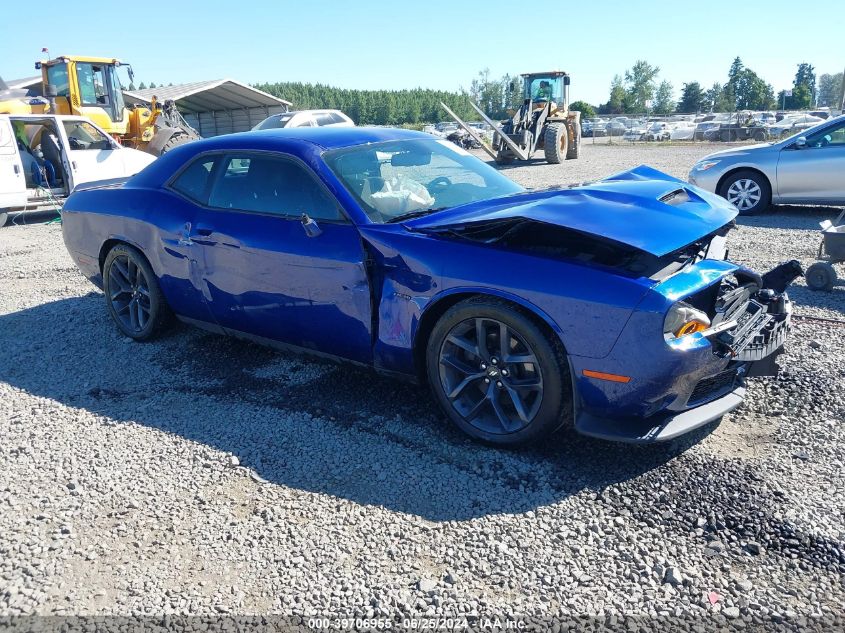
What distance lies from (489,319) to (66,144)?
465 inches

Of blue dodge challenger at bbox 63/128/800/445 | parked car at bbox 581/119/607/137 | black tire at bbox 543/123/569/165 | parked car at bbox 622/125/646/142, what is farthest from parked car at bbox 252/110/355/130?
parked car at bbox 581/119/607/137

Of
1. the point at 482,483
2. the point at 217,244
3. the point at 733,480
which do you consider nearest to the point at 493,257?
the point at 482,483

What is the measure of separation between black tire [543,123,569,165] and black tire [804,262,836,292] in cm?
1479

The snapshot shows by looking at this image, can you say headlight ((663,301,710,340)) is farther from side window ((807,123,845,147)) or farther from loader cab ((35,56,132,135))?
loader cab ((35,56,132,135))

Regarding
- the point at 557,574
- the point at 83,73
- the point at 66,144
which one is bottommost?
the point at 557,574

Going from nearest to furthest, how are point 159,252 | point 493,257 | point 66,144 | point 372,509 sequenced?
point 372,509 → point 493,257 → point 159,252 → point 66,144

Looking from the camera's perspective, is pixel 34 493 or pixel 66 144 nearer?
pixel 34 493

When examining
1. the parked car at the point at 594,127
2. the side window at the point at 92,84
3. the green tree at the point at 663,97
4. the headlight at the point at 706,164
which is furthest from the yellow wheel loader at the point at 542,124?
the green tree at the point at 663,97

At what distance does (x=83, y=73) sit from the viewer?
17875 mm

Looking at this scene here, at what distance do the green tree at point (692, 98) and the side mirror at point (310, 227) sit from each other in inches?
3490

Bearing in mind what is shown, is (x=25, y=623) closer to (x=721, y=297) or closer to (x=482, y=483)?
(x=482, y=483)

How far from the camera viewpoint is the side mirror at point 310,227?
3.77 meters

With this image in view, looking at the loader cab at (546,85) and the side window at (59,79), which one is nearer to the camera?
the side window at (59,79)

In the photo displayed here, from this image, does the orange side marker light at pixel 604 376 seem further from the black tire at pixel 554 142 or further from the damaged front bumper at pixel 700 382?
the black tire at pixel 554 142
